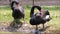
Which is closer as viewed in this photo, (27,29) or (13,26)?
(27,29)

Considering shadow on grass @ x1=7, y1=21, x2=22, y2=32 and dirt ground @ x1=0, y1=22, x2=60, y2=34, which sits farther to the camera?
shadow on grass @ x1=7, y1=21, x2=22, y2=32

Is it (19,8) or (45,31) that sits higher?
(19,8)

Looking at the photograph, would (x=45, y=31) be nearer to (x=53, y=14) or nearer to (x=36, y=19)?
(x=36, y=19)

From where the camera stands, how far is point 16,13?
11.3m

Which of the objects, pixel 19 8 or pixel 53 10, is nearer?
pixel 19 8

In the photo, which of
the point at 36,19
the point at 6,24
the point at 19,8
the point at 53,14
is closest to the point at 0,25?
the point at 6,24

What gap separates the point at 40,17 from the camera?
10398 millimetres

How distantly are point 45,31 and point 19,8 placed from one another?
1530mm

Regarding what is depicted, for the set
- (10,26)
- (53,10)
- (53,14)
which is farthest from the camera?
(53,10)

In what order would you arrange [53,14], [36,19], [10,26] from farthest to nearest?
[53,14], [10,26], [36,19]

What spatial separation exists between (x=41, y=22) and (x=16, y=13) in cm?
127

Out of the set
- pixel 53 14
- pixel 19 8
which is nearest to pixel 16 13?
pixel 19 8

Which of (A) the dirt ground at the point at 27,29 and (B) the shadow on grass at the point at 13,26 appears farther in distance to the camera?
(B) the shadow on grass at the point at 13,26

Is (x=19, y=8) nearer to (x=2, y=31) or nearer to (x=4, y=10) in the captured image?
(x=2, y=31)
